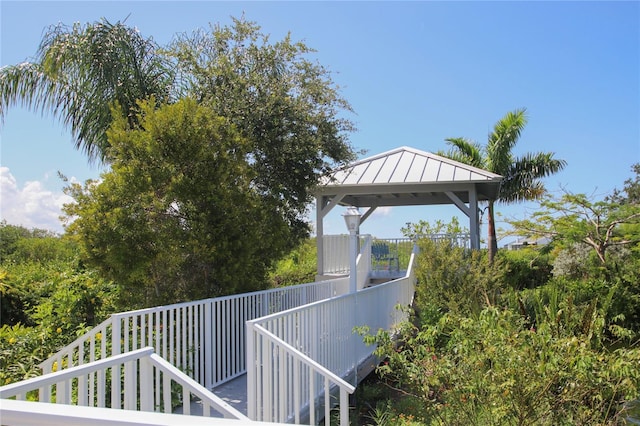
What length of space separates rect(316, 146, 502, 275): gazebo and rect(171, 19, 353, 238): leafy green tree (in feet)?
4.18

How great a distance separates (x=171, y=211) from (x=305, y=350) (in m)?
2.87

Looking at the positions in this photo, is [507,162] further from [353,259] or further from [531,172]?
[353,259]

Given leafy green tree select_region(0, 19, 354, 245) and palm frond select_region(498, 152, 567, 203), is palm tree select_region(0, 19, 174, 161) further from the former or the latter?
palm frond select_region(498, 152, 567, 203)

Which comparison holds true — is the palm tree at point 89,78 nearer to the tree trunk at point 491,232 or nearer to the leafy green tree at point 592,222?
the leafy green tree at point 592,222

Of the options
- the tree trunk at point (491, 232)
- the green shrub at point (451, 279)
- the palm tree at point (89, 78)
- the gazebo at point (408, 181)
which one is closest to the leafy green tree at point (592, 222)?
the gazebo at point (408, 181)

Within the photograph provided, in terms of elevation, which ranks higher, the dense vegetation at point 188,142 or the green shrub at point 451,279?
the dense vegetation at point 188,142

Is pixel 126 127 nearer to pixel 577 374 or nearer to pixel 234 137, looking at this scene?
pixel 234 137

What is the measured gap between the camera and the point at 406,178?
478 inches

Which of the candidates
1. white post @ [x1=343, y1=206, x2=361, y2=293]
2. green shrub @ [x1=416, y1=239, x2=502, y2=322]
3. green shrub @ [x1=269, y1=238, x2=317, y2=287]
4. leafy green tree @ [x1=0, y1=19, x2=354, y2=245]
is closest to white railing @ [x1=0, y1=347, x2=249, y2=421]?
white post @ [x1=343, y1=206, x2=361, y2=293]

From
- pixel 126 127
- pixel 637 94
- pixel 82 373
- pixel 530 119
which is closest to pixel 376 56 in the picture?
pixel 126 127

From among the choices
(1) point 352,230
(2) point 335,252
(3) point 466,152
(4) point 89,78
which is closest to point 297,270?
(2) point 335,252

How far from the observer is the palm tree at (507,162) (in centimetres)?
1923

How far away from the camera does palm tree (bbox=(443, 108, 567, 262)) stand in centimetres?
1923

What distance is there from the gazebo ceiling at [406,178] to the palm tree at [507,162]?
19.2 ft
